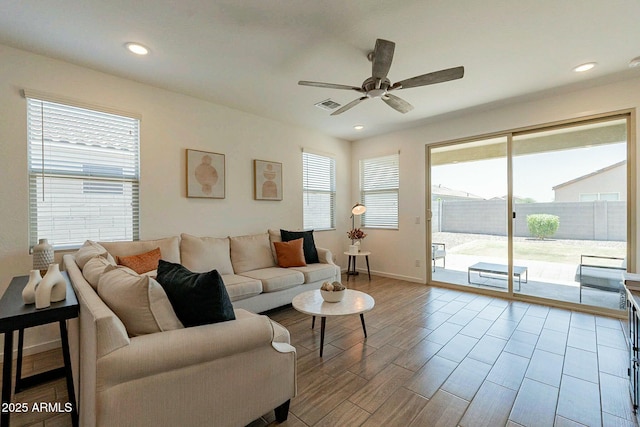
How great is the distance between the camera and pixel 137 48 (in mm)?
2432

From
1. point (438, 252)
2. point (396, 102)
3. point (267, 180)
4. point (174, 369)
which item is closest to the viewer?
point (174, 369)

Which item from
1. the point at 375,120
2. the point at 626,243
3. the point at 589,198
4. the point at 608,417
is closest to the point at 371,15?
the point at 375,120

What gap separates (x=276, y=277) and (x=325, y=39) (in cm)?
252

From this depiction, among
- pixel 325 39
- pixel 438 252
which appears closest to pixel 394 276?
pixel 438 252

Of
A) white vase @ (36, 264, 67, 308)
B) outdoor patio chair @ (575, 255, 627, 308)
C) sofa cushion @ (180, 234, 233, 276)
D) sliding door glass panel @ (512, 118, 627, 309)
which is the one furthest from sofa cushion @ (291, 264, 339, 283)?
outdoor patio chair @ (575, 255, 627, 308)

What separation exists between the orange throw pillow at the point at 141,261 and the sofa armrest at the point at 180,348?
1.69m

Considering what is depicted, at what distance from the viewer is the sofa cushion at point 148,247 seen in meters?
2.77

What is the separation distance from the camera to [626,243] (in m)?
3.20

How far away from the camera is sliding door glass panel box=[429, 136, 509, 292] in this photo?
4.08m

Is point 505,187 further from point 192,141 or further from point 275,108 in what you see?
point 192,141

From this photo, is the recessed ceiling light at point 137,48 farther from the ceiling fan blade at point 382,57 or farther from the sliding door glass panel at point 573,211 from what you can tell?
the sliding door glass panel at point 573,211

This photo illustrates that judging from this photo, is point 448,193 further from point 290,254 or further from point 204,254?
point 204,254

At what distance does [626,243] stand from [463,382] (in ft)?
9.70

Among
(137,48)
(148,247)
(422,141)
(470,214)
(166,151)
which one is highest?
(137,48)
